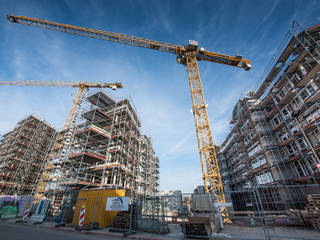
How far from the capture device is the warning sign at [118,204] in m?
8.60

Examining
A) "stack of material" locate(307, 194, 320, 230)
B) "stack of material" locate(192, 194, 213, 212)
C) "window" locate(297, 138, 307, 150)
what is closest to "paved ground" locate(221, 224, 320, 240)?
"stack of material" locate(307, 194, 320, 230)

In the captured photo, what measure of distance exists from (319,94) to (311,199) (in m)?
11.6

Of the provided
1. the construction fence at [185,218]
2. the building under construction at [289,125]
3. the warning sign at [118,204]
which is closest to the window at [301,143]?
the building under construction at [289,125]

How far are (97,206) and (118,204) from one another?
2911 millimetres

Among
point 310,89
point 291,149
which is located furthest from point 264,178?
point 310,89

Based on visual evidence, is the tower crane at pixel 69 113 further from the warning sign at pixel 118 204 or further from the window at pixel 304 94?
the window at pixel 304 94

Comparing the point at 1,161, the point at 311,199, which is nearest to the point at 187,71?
the point at 311,199

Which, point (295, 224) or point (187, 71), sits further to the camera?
point (187, 71)

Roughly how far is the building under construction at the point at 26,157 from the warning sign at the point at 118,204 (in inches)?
1244

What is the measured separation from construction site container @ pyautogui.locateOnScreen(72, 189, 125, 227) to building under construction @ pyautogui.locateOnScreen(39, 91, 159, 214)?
17.9 feet

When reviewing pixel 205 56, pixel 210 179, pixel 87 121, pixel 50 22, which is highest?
pixel 50 22

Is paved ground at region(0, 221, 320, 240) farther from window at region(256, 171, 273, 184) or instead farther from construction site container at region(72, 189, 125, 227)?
window at region(256, 171, 273, 184)

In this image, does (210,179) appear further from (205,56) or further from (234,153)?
(205,56)

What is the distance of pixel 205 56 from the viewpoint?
27938 mm
